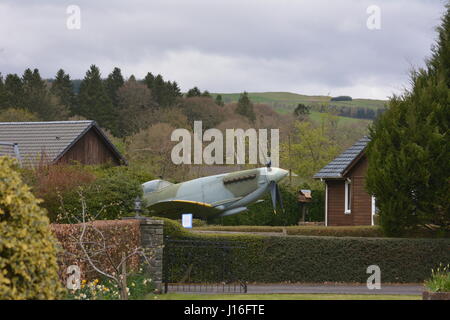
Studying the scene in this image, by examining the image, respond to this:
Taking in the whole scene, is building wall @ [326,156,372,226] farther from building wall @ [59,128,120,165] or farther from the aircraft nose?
building wall @ [59,128,120,165]

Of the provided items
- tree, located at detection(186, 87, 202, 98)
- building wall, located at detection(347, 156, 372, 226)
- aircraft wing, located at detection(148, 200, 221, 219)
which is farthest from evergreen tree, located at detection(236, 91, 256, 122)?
aircraft wing, located at detection(148, 200, 221, 219)

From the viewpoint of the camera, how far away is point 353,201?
40.8 meters

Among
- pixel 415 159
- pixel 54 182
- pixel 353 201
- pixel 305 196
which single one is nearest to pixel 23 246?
pixel 415 159

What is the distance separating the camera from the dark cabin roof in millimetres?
44312

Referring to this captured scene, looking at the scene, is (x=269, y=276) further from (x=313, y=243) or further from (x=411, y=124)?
(x=411, y=124)

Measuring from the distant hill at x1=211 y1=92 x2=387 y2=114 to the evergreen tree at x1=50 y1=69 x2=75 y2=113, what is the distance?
4941 cm

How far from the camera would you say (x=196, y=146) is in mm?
A: 71312

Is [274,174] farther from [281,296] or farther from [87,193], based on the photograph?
[281,296]

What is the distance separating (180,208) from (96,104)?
6549 centimetres

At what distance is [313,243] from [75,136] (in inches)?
970

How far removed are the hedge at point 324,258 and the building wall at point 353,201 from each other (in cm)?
1404

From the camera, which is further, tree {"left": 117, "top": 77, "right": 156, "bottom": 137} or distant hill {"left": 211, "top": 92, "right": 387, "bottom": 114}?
distant hill {"left": 211, "top": 92, "right": 387, "bottom": 114}

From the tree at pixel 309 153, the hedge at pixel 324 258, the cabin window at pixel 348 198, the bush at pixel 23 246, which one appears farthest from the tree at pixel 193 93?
the bush at pixel 23 246
